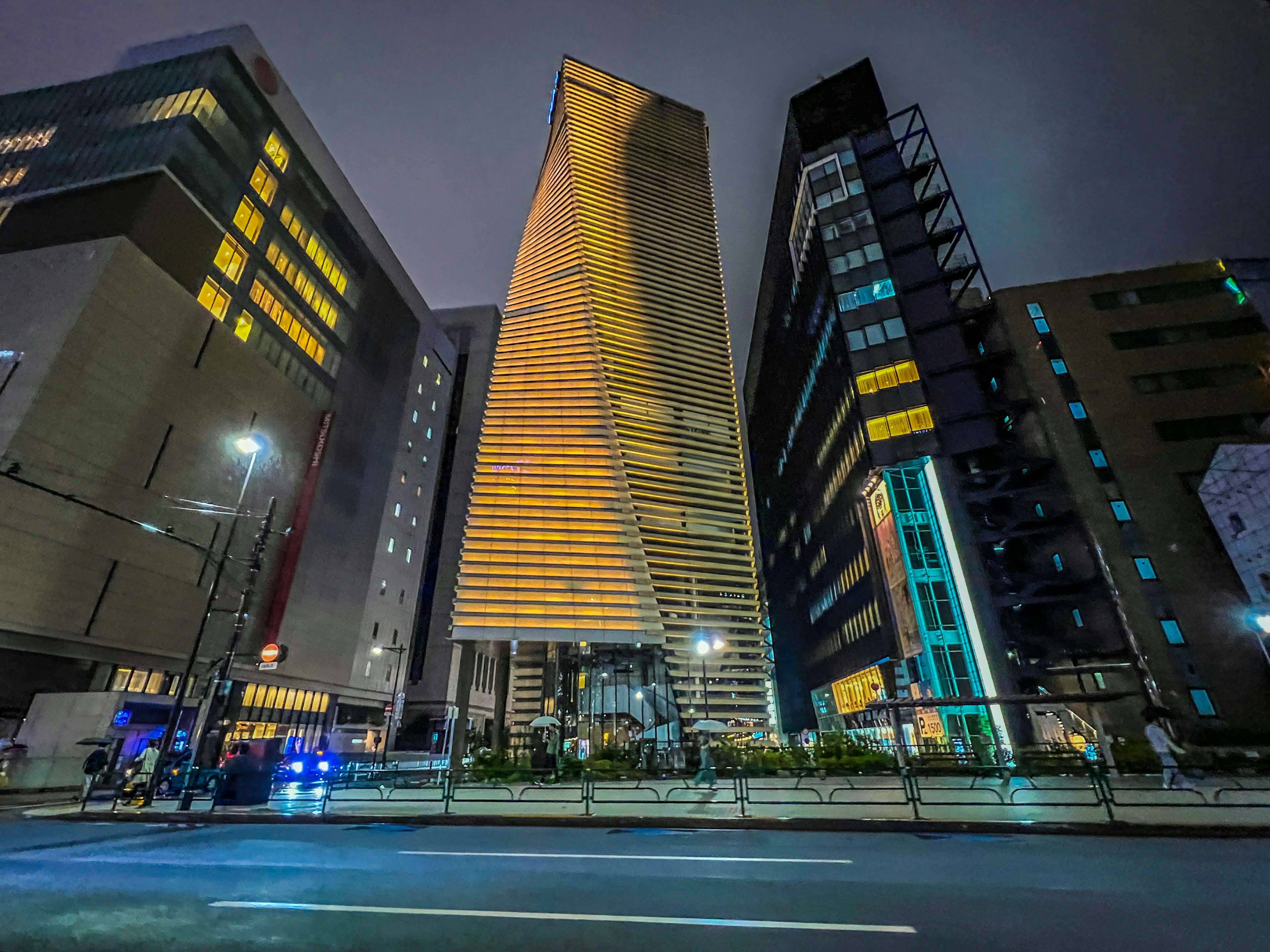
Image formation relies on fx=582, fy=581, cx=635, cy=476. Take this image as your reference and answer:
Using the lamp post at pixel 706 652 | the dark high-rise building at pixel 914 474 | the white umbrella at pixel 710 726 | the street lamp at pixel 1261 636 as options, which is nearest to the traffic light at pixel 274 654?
the white umbrella at pixel 710 726

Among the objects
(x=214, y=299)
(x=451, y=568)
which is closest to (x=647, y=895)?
(x=214, y=299)

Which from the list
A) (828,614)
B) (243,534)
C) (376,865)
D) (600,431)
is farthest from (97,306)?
(828,614)

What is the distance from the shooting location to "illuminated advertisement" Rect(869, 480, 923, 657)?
37.8m

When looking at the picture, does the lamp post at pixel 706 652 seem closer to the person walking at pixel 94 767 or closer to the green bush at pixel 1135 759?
the green bush at pixel 1135 759

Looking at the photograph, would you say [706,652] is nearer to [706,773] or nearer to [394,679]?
[706,773]

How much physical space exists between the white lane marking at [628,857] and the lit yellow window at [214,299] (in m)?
47.5

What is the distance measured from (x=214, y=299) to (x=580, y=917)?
5308 cm

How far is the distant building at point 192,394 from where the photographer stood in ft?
108

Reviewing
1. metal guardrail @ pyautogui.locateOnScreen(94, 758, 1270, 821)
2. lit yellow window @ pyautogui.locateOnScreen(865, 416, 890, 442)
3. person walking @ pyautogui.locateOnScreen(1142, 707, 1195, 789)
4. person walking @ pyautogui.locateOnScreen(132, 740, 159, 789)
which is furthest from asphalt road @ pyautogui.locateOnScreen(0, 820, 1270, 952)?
lit yellow window @ pyautogui.locateOnScreen(865, 416, 890, 442)

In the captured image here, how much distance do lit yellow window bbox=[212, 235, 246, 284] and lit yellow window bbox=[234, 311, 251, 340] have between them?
8.49 feet

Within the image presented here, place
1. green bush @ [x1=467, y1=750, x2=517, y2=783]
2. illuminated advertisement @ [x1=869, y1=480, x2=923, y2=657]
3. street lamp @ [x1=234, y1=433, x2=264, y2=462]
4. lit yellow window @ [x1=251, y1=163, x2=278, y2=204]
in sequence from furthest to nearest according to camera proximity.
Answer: lit yellow window @ [x1=251, y1=163, x2=278, y2=204] < illuminated advertisement @ [x1=869, y1=480, x2=923, y2=657] < green bush @ [x1=467, y1=750, x2=517, y2=783] < street lamp @ [x1=234, y1=433, x2=264, y2=462]

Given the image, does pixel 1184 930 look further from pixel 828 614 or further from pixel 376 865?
pixel 828 614

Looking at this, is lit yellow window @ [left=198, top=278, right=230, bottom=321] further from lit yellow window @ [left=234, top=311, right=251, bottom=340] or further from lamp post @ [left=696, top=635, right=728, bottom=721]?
lamp post @ [left=696, top=635, right=728, bottom=721]

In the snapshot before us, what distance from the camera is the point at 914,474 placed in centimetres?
4153
